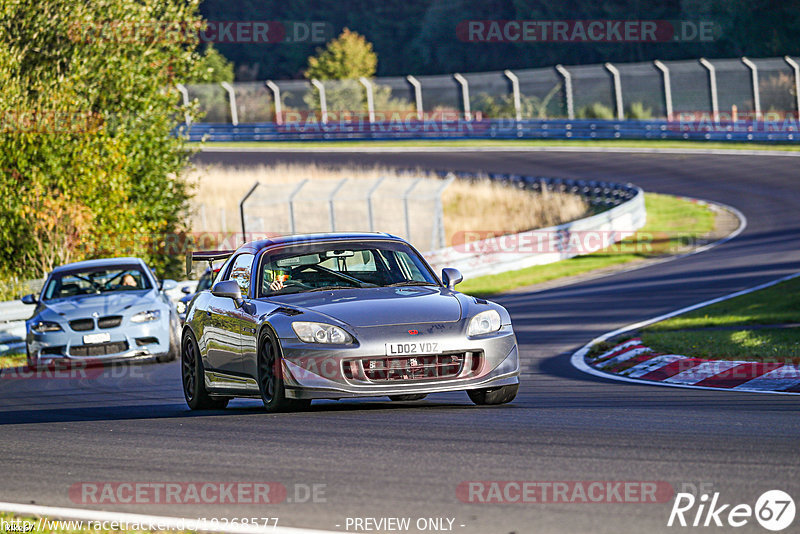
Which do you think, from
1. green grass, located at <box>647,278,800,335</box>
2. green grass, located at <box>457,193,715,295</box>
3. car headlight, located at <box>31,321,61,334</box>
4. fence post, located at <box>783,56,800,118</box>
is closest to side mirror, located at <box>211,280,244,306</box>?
car headlight, located at <box>31,321,61,334</box>

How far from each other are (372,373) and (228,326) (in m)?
1.89

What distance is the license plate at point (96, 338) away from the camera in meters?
16.4

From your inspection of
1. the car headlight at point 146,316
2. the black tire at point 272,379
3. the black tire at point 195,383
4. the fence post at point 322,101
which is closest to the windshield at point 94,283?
the car headlight at point 146,316

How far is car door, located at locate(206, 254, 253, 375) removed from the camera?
33.0ft

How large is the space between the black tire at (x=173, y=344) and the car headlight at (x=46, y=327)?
1464 millimetres

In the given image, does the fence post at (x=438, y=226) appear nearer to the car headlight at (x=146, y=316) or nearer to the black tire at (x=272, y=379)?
the car headlight at (x=146, y=316)

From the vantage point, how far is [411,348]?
8.79m

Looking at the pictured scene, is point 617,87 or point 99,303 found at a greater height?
point 617,87

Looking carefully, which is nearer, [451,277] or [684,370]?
[451,277]

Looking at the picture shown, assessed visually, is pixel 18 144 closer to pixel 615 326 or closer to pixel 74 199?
pixel 74 199

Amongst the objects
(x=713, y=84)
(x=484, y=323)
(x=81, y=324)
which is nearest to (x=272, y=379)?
(x=484, y=323)

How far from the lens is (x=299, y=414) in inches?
365
